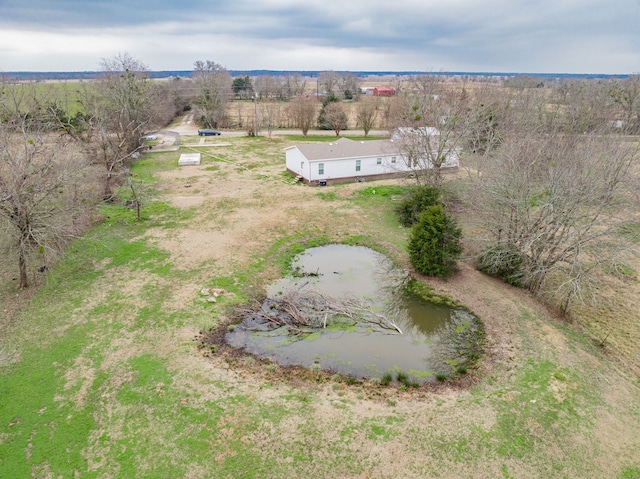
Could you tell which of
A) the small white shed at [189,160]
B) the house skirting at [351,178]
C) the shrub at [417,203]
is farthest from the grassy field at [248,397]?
the small white shed at [189,160]

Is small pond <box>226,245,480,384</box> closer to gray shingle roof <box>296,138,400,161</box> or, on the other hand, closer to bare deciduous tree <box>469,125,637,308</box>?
bare deciduous tree <box>469,125,637,308</box>

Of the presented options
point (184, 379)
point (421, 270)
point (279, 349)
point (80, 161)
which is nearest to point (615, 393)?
point (421, 270)

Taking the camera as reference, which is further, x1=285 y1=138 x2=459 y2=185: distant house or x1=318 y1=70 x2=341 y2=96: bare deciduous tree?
x1=318 y1=70 x2=341 y2=96: bare deciduous tree

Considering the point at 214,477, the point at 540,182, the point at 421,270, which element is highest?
the point at 540,182

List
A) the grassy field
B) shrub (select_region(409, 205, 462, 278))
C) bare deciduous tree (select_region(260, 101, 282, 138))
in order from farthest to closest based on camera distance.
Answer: bare deciduous tree (select_region(260, 101, 282, 138)) → shrub (select_region(409, 205, 462, 278)) → the grassy field

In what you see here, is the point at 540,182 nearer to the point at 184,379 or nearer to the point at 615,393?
the point at 615,393

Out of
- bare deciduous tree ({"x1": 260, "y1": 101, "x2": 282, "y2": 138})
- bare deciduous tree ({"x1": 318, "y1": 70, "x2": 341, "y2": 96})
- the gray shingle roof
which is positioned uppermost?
bare deciduous tree ({"x1": 318, "y1": 70, "x2": 341, "y2": 96})

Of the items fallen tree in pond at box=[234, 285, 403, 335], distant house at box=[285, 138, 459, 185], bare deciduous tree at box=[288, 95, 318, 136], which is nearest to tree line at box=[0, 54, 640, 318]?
fallen tree in pond at box=[234, 285, 403, 335]
